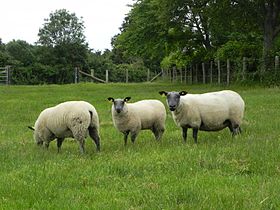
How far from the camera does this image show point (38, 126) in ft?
39.0

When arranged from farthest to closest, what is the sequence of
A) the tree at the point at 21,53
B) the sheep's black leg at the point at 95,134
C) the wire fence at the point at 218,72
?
the tree at the point at 21,53 → the wire fence at the point at 218,72 → the sheep's black leg at the point at 95,134

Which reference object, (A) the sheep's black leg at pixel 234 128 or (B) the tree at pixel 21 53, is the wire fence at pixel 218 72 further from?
(A) the sheep's black leg at pixel 234 128

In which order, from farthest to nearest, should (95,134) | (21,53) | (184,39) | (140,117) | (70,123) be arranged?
1. (21,53)
2. (184,39)
3. (140,117)
4. (95,134)
5. (70,123)

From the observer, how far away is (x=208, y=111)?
1190 centimetres

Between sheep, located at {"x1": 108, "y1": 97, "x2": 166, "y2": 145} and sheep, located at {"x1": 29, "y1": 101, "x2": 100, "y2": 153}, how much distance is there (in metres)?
0.93

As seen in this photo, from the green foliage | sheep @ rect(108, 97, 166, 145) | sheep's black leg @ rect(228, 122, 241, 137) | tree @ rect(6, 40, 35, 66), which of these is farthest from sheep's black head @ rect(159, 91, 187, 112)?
the green foliage

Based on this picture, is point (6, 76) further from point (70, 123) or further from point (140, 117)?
point (70, 123)

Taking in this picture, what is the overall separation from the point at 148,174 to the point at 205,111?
4.20 m

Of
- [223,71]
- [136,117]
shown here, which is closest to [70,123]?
[136,117]

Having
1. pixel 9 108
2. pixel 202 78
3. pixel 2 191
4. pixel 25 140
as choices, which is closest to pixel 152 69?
pixel 202 78

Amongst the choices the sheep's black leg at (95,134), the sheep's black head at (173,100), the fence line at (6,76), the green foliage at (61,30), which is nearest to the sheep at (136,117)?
the sheep's black leg at (95,134)

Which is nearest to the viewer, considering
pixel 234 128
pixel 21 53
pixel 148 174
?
pixel 148 174

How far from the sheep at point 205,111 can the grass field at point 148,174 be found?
37 centimetres

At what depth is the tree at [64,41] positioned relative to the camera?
69.7m
